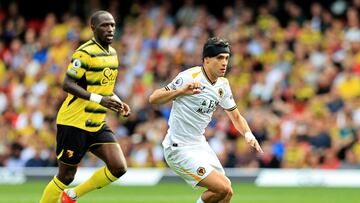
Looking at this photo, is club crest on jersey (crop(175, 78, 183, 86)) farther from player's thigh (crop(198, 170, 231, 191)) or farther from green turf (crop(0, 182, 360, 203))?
green turf (crop(0, 182, 360, 203))

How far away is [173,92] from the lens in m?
10.4

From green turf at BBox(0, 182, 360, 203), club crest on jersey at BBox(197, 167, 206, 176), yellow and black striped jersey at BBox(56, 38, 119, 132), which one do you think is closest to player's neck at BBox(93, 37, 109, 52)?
yellow and black striped jersey at BBox(56, 38, 119, 132)

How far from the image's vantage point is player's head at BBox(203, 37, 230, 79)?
10.8 m

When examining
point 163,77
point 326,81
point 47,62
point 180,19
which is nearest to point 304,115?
point 326,81

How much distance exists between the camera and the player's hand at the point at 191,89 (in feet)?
33.7

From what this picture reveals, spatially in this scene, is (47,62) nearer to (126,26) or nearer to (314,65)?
(126,26)

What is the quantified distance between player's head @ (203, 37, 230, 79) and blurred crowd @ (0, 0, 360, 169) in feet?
28.6

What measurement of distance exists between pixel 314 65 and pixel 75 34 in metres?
6.43

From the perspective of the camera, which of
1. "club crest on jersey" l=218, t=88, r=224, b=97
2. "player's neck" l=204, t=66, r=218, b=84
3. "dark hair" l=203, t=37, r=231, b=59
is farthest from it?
"club crest on jersey" l=218, t=88, r=224, b=97

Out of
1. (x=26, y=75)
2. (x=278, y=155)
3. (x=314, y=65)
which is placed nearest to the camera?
(x=278, y=155)

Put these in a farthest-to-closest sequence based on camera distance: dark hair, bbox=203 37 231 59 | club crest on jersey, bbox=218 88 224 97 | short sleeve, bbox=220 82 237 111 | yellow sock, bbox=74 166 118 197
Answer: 1. yellow sock, bbox=74 166 118 197
2. short sleeve, bbox=220 82 237 111
3. club crest on jersey, bbox=218 88 224 97
4. dark hair, bbox=203 37 231 59

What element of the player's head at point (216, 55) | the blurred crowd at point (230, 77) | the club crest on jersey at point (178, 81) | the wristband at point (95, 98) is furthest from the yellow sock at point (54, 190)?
the blurred crowd at point (230, 77)

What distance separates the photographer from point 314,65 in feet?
68.8

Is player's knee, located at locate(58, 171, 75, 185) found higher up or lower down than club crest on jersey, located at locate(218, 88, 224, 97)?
lower down
